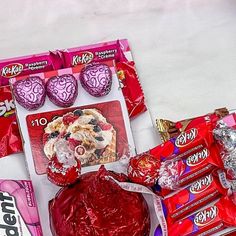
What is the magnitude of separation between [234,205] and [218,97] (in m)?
0.29

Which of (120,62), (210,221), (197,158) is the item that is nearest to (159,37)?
(120,62)

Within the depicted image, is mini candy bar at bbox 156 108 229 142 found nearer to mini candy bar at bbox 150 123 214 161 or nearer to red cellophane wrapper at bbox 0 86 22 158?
mini candy bar at bbox 150 123 214 161

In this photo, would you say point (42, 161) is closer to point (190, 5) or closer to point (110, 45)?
point (110, 45)

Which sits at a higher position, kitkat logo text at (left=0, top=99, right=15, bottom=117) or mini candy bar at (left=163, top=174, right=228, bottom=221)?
kitkat logo text at (left=0, top=99, right=15, bottom=117)

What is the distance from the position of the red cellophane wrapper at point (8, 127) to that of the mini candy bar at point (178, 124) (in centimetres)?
26

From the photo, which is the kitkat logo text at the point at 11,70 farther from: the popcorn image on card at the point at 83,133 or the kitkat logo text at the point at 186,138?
the kitkat logo text at the point at 186,138

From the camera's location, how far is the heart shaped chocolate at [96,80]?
3.66ft

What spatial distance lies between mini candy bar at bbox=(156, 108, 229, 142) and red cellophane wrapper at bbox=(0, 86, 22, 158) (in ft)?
0.85

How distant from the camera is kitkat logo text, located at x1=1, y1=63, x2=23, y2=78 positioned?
3.81ft

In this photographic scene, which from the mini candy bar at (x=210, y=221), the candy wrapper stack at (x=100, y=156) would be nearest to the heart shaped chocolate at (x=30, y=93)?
the candy wrapper stack at (x=100, y=156)

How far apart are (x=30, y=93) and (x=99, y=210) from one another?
0.82 feet

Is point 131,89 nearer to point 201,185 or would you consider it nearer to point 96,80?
point 96,80

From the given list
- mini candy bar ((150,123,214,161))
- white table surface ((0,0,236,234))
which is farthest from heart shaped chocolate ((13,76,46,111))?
mini candy bar ((150,123,214,161))

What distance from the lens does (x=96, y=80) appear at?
1116 mm
